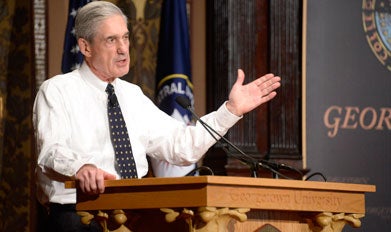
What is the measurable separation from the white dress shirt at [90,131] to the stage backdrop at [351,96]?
9.39 feet

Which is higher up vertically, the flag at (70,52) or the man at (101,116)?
the flag at (70,52)

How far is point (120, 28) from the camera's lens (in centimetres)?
335

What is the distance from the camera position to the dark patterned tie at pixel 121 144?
323cm

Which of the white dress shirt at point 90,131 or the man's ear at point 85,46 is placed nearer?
the white dress shirt at point 90,131

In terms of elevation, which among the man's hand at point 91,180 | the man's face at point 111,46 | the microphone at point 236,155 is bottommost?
the man's hand at point 91,180

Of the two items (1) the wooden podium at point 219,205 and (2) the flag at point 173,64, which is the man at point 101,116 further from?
(2) the flag at point 173,64

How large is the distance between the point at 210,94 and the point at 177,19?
0.61 metres

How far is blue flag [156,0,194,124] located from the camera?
18.4 feet

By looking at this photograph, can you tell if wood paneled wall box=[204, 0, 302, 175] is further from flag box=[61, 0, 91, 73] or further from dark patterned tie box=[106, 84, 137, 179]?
dark patterned tie box=[106, 84, 137, 179]

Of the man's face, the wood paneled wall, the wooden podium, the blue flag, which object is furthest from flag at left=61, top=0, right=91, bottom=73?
the wooden podium

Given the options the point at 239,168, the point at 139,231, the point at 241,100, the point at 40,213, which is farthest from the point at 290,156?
the point at 139,231

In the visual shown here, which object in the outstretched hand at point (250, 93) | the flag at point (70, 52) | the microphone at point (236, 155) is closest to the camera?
the microphone at point (236, 155)

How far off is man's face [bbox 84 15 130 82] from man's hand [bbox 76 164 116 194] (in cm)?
68

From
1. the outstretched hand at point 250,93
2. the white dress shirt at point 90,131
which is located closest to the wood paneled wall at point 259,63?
the white dress shirt at point 90,131
